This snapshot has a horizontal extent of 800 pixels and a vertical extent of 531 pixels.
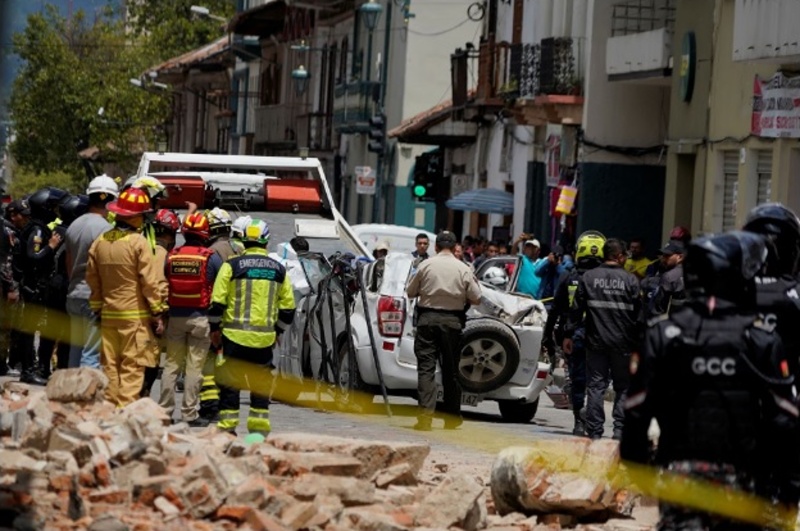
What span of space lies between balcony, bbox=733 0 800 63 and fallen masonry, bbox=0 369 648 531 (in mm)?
13682

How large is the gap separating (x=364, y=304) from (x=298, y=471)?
7.46 metres

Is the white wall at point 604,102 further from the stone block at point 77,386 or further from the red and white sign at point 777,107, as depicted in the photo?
the stone block at point 77,386

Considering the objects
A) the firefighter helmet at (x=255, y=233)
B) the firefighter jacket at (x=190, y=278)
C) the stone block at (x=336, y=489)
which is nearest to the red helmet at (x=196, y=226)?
the firefighter jacket at (x=190, y=278)

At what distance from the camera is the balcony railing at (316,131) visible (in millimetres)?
65188

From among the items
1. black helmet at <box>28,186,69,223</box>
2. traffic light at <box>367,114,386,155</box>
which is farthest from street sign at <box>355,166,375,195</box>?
black helmet at <box>28,186,69,223</box>

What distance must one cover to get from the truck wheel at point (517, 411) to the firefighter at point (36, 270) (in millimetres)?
4385

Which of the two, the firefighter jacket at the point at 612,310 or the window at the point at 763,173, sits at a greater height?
the window at the point at 763,173

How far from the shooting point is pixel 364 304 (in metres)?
19.1

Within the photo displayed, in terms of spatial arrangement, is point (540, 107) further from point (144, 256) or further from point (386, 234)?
point (144, 256)

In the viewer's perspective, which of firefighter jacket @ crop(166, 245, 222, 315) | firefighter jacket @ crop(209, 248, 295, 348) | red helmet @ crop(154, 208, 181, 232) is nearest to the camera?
firefighter jacket @ crop(209, 248, 295, 348)

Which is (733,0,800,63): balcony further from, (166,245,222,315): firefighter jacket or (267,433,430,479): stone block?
(267,433,430,479): stone block

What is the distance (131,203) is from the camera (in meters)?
15.2

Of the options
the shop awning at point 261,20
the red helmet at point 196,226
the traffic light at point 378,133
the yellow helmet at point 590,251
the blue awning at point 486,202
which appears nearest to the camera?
the red helmet at point 196,226

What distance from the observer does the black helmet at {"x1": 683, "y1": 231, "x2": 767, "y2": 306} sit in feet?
26.0
